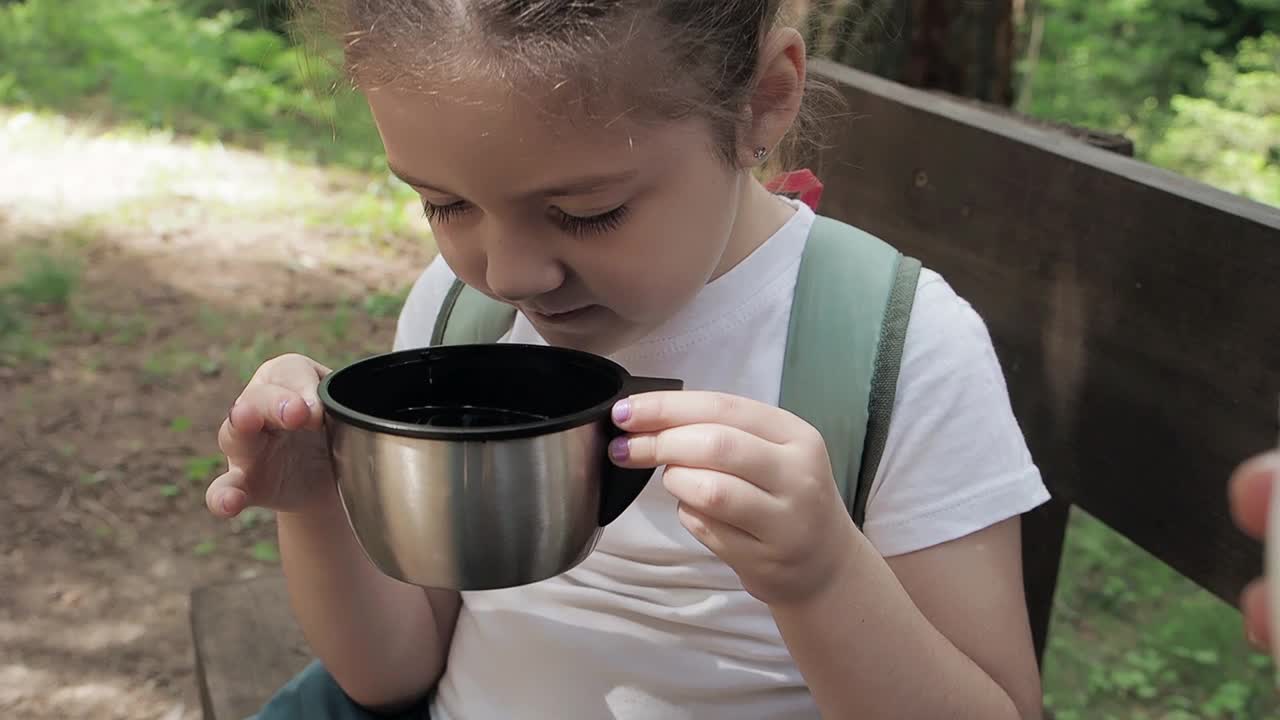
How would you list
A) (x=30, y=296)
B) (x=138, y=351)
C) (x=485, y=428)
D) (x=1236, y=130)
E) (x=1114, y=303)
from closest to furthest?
(x=485, y=428) < (x=1114, y=303) < (x=138, y=351) < (x=30, y=296) < (x=1236, y=130)

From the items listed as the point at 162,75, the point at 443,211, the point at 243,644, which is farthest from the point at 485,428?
the point at 162,75

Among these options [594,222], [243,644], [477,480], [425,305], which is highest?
[594,222]

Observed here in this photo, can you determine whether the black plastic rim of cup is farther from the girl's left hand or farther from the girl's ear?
the girl's ear

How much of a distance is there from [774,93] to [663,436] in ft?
1.75

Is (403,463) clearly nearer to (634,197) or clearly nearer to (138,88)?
(634,197)

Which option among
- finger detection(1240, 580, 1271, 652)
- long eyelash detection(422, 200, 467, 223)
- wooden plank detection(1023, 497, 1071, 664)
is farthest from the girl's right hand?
wooden plank detection(1023, 497, 1071, 664)

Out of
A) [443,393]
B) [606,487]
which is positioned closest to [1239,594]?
[606,487]

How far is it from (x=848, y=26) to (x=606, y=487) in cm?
200

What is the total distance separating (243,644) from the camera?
6.86 ft

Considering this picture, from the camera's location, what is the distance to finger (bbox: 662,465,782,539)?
45.2 inches

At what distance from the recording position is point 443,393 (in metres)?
1.35

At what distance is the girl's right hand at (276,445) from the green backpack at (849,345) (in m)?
0.52

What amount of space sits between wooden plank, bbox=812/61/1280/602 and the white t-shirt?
224mm

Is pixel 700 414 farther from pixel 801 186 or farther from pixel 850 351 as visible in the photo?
pixel 801 186
